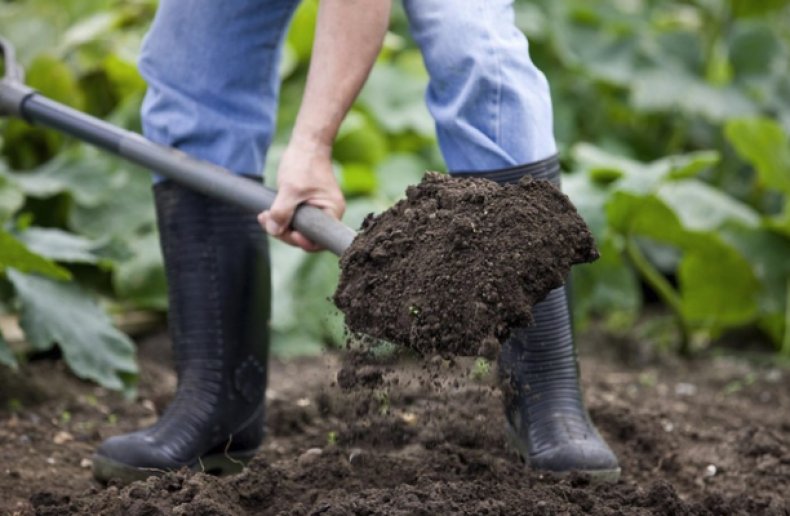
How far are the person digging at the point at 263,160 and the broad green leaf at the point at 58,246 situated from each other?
2.03ft

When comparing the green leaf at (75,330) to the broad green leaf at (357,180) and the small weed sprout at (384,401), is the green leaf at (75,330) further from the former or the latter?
the broad green leaf at (357,180)

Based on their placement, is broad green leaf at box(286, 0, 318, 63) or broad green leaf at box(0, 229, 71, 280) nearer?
broad green leaf at box(0, 229, 71, 280)

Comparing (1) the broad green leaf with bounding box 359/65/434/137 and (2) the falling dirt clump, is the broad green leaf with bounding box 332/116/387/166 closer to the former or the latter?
(1) the broad green leaf with bounding box 359/65/434/137

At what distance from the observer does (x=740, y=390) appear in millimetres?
3340

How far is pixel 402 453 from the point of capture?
2.24m

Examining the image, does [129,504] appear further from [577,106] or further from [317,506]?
[577,106]

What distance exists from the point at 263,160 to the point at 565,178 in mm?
1552

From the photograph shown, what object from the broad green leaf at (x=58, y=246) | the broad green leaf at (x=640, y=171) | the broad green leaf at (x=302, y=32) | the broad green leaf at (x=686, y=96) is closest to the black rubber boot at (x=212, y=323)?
the broad green leaf at (x=58, y=246)

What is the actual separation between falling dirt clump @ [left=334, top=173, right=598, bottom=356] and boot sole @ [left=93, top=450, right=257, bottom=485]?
552mm

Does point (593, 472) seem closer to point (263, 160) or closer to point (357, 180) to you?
point (263, 160)

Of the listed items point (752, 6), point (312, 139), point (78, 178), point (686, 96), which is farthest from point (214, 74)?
point (752, 6)

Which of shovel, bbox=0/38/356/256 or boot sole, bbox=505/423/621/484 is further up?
shovel, bbox=0/38/356/256

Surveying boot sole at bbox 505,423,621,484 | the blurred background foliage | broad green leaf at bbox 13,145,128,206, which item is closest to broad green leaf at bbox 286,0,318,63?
the blurred background foliage

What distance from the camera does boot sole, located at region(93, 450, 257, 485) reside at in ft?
7.07
